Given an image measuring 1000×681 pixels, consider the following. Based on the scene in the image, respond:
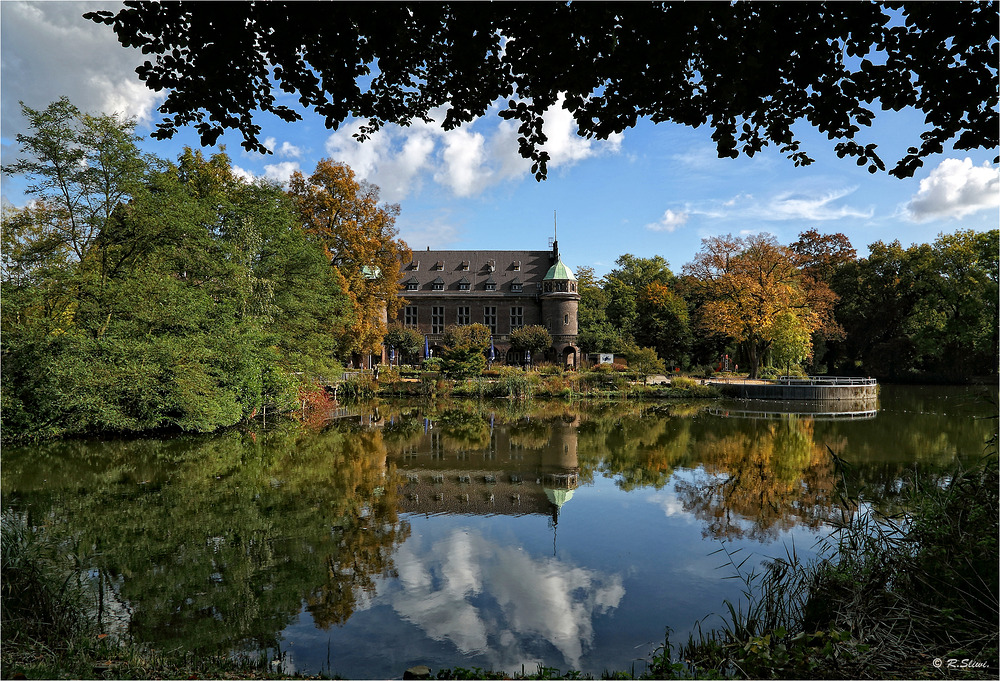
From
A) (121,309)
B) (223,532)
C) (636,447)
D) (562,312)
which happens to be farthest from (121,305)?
(562,312)

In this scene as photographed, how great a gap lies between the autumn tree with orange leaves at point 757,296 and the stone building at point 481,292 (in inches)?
470

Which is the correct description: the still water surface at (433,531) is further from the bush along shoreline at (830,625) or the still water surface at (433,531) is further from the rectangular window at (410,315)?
the rectangular window at (410,315)

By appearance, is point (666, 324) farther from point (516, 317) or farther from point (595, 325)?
point (516, 317)

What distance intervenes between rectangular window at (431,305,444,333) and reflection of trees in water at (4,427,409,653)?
3063 centimetres

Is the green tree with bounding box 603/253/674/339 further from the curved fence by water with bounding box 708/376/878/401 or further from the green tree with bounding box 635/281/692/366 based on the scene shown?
the curved fence by water with bounding box 708/376/878/401

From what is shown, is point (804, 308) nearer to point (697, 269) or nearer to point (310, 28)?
point (697, 269)

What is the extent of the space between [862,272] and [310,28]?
46254 mm

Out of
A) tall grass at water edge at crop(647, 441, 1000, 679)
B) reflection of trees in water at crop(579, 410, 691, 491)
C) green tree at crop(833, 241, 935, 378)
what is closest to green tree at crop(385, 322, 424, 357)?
reflection of trees in water at crop(579, 410, 691, 491)

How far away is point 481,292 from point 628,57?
3851 cm

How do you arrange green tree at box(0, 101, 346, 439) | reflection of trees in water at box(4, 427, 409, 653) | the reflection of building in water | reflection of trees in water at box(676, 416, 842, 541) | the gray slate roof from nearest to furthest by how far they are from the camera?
reflection of trees in water at box(4, 427, 409, 653), reflection of trees in water at box(676, 416, 842, 541), the reflection of building in water, green tree at box(0, 101, 346, 439), the gray slate roof

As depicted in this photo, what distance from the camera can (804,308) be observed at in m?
29.2

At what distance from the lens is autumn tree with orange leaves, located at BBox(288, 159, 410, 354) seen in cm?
2411

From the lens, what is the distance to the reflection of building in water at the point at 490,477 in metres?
8.16

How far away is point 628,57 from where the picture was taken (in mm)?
3881
